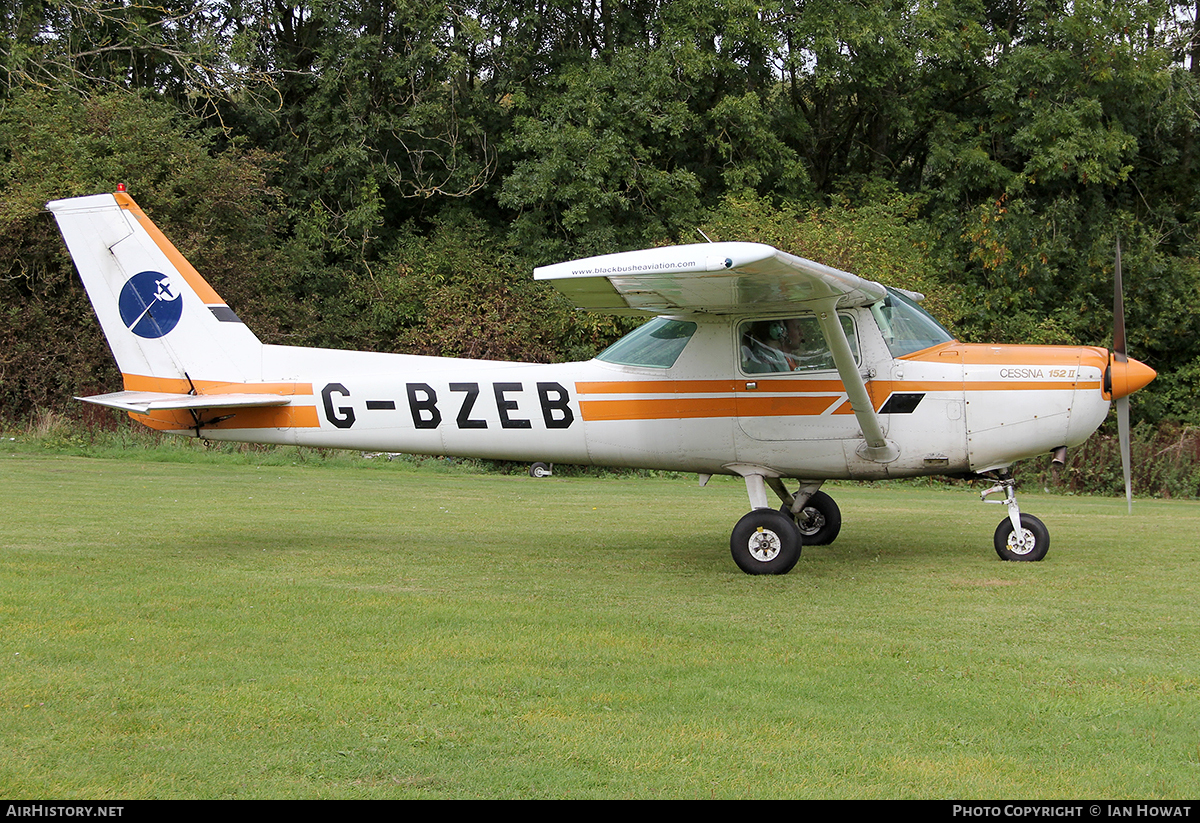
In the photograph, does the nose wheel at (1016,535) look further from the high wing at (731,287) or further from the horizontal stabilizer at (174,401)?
the horizontal stabilizer at (174,401)

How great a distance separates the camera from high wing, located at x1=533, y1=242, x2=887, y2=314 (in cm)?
762

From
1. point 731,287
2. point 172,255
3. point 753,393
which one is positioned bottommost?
point 753,393

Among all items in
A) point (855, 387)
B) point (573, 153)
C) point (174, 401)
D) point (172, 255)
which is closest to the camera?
point (855, 387)

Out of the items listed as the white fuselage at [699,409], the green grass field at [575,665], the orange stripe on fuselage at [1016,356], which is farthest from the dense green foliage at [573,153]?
the green grass field at [575,665]

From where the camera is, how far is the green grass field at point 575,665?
439cm

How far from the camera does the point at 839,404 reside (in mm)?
9828

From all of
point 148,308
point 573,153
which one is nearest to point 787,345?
point 148,308

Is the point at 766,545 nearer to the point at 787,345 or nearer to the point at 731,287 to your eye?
the point at 787,345

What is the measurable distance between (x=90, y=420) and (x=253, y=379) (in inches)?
642

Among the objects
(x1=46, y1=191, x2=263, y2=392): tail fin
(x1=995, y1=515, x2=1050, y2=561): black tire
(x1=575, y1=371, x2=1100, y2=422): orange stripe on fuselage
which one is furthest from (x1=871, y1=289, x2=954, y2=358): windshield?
(x1=46, y1=191, x2=263, y2=392): tail fin

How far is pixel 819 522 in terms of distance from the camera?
37.9 feet

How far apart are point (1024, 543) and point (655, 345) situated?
3.88 metres

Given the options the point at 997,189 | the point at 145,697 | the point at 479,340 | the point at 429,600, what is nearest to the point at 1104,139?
the point at 997,189
